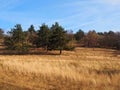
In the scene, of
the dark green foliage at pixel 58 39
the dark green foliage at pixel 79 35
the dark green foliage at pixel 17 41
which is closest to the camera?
the dark green foliage at pixel 58 39

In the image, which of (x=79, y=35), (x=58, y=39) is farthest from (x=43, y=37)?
(x=79, y=35)

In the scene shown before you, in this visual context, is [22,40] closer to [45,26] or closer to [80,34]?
[45,26]

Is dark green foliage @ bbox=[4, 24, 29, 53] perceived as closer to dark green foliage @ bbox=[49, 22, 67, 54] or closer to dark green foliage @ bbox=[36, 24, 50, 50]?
dark green foliage @ bbox=[36, 24, 50, 50]

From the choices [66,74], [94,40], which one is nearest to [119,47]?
[94,40]

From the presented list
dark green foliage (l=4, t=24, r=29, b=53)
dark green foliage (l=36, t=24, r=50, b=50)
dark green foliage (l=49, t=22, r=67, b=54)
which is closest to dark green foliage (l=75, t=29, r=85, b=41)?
dark green foliage (l=36, t=24, r=50, b=50)

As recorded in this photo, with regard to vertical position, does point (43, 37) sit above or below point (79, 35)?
below

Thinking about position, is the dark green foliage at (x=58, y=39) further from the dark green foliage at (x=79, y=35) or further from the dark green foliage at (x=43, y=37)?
the dark green foliage at (x=79, y=35)

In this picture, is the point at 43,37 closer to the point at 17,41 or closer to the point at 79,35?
the point at 17,41

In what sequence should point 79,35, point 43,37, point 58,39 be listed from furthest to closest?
1. point 79,35
2. point 43,37
3. point 58,39

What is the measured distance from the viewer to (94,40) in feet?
364

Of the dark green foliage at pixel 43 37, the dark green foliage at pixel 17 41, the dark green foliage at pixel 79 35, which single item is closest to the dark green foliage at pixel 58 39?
the dark green foliage at pixel 43 37

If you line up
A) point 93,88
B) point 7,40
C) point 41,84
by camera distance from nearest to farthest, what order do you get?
point 93,88, point 41,84, point 7,40

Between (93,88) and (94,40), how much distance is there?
100 metres

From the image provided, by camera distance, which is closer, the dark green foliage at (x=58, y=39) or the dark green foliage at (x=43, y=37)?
the dark green foliage at (x=58, y=39)
